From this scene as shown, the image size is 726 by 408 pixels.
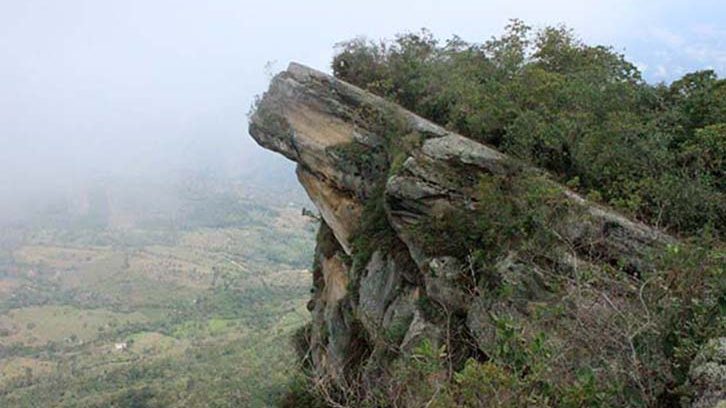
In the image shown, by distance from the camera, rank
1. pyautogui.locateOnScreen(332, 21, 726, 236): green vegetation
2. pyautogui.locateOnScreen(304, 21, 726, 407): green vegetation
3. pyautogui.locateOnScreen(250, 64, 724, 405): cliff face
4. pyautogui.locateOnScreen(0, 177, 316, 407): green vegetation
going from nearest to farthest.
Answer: pyautogui.locateOnScreen(304, 21, 726, 407): green vegetation, pyautogui.locateOnScreen(250, 64, 724, 405): cliff face, pyautogui.locateOnScreen(332, 21, 726, 236): green vegetation, pyautogui.locateOnScreen(0, 177, 316, 407): green vegetation

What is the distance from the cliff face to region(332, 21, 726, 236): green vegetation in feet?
2.71

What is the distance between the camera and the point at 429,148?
11.8 m

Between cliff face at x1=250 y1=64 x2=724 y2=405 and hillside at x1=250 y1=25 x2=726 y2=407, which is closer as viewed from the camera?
hillside at x1=250 y1=25 x2=726 y2=407

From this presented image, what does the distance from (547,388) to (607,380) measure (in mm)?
536

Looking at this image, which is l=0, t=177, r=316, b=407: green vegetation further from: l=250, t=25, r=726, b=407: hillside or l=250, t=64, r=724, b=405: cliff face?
l=250, t=25, r=726, b=407: hillside

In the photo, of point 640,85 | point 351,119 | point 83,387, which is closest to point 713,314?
point 640,85

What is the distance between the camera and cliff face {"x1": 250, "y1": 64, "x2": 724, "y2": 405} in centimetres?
686

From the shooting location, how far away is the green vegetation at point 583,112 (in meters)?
9.11

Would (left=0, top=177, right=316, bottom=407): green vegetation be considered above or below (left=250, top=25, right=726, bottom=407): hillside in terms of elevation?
below

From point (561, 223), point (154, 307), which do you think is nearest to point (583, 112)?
point (561, 223)

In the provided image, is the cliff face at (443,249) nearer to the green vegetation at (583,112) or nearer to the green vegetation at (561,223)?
the green vegetation at (561,223)

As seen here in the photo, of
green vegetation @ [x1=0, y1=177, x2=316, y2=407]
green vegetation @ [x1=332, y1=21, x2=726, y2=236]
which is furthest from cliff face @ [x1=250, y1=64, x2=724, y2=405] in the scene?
green vegetation @ [x1=0, y1=177, x2=316, y2=407]

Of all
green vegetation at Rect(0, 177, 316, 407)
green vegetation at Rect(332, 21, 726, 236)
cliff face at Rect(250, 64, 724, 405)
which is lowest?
green vegetation at Rect(0, 177, 316, 407)

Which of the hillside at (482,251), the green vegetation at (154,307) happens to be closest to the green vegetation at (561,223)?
the hillside at (482,251)
